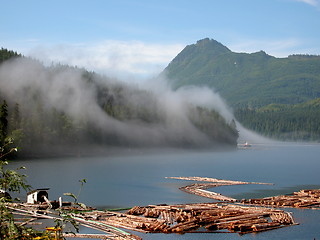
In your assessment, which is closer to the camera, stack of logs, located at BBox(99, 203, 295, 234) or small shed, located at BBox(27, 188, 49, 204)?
stack of logs, located at BBox(99, 203, 295, 234)

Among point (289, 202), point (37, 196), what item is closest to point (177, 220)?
point (37, 196)

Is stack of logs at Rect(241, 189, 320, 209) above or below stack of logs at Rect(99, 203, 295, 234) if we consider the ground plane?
below

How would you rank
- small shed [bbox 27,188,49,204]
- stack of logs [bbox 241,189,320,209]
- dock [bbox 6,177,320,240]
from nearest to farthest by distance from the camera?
1. dock [bbox 6,177,320,240]
2. small shed [bbox 27,188,49,204]
3. stack of logs [bbox 241,189,320,209]

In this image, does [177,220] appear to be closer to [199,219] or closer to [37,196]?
[199,219]

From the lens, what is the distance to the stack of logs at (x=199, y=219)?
148 ft

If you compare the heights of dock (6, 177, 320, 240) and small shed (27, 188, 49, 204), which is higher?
small shed (27, 188, 49, 204)

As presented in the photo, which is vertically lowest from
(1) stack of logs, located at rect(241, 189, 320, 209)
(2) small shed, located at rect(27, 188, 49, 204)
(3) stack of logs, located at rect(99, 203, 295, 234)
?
(1) stack of logs, located at rect(241, 189, 320, 209)

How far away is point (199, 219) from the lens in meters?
47.6

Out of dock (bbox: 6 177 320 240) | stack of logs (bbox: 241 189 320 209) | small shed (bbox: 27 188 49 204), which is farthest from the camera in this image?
stack of logs (bbox: 241 189 320 209)

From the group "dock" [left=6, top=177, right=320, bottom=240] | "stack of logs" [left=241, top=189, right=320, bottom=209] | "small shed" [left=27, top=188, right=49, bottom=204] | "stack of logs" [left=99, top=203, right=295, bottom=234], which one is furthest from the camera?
"stack of logs" [left=241, top=189, right=320, bottom=209]

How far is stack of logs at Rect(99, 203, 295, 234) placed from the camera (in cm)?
4497

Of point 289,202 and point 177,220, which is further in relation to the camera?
point 289,202

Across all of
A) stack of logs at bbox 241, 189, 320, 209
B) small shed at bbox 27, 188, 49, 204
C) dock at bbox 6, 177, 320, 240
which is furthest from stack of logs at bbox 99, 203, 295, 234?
small shed at bbox 27, 188, 49, 204

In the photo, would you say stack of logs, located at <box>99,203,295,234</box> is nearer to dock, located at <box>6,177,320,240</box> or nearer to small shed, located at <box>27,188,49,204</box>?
dock, located at <box>6,177,320,240</box>
